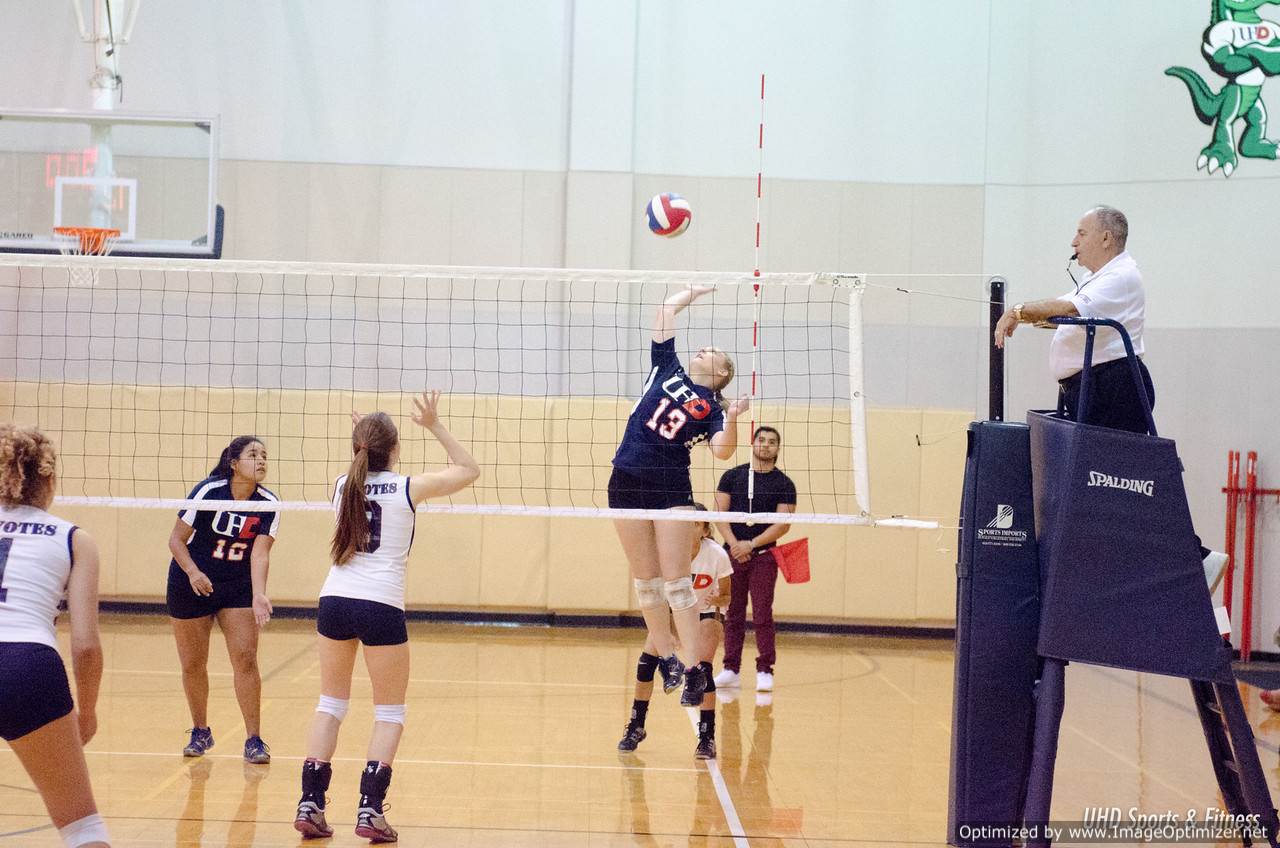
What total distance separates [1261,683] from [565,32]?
833cm

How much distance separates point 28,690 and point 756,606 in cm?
575

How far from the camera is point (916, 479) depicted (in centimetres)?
1062

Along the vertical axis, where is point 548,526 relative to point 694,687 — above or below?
above

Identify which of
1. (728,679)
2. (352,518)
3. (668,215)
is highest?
(668,215)

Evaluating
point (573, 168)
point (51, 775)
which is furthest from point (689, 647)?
point (573, 168)

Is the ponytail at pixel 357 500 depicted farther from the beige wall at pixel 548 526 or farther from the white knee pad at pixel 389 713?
the beige wall at pixel 548 526

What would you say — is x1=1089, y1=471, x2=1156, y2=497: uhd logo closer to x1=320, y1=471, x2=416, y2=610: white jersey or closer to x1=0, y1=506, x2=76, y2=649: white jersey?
x1=320, y1=471, x2=416, y2=610: white jersey

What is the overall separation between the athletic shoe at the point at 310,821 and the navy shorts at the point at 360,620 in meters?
0.69

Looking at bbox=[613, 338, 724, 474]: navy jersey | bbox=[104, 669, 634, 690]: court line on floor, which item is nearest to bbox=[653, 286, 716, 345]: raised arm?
bbox=[613, 338, 724, 474]: navy jersey

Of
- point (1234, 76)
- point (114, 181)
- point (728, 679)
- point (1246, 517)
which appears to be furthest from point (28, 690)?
point (1234, 76)

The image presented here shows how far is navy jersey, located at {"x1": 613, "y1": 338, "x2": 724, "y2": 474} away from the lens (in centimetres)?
597

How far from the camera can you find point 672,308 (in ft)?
19.4

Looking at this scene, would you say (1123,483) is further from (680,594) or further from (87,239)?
(87,239)

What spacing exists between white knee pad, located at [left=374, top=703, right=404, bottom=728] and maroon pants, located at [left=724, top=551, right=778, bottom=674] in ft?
12.6
